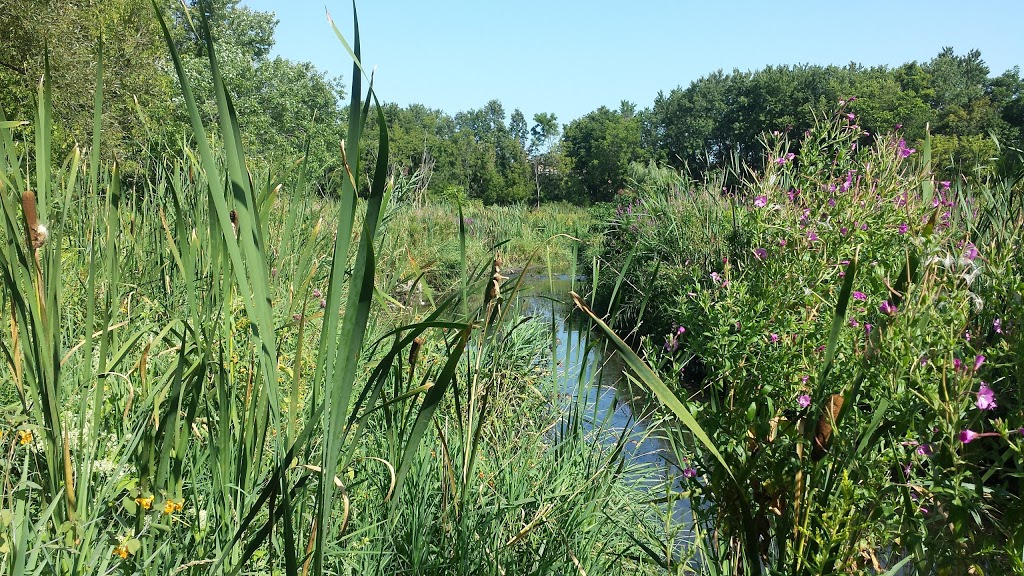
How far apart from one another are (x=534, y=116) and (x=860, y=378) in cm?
7613

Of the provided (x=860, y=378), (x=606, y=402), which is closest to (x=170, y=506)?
(x=860, y=378)

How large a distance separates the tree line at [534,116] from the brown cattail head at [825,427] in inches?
262

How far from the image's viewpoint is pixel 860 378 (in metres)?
1.12

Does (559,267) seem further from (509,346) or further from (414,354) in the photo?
(414,354)

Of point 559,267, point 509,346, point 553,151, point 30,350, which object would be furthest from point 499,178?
point 30,350

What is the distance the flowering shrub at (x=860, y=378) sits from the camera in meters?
1.13

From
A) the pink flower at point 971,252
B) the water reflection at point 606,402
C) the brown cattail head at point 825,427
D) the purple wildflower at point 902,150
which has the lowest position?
the water reflection at point 606,402

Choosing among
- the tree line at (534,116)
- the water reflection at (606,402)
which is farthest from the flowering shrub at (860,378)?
the tree line at (534,116)

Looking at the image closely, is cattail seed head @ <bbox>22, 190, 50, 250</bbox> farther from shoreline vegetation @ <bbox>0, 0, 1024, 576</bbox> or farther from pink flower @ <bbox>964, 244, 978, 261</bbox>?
pink flower @ <bbox>964, 244, 978, 261</bbox>

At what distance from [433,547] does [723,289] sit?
3.38 feet

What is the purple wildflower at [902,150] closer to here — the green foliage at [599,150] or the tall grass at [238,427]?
the tall grass at [238,427]

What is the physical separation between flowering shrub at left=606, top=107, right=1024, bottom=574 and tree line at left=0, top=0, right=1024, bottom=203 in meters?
6.27

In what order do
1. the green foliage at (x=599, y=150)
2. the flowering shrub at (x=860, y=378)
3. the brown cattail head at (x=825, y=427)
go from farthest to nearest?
1. the green foliage at (x=599, y=150)
2. the brown cattail head at (x=825, y=427)
3. the flowering shrub at (x=860, y=378)

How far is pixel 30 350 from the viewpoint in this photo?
101 centimetres
